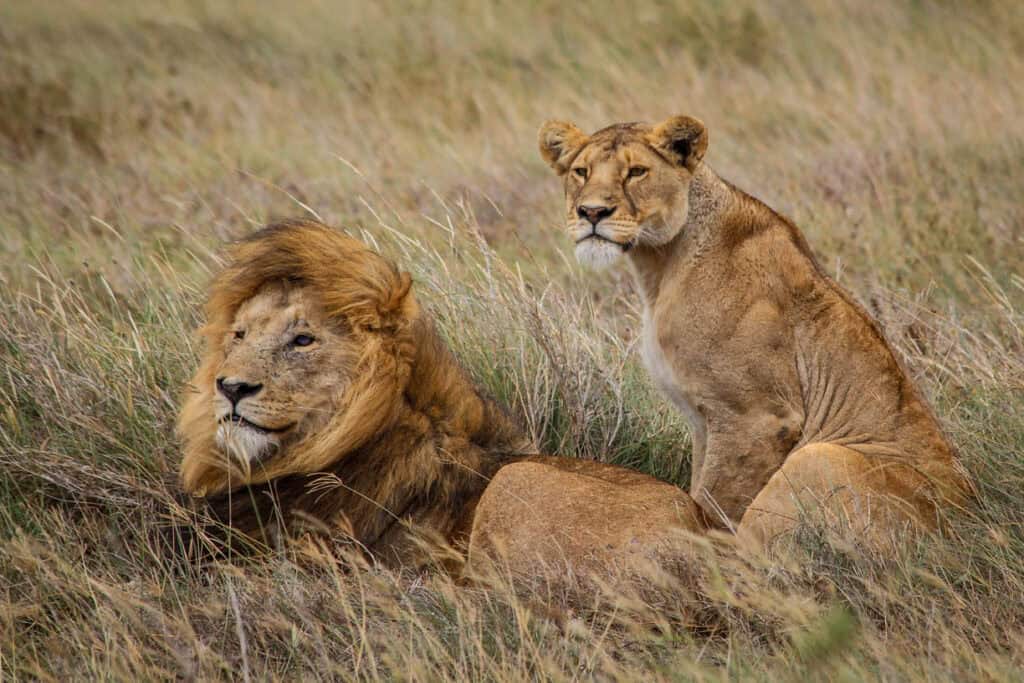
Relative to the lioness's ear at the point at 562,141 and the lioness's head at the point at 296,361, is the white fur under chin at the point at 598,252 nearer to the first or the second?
the lioness's ear at the point at 562,141

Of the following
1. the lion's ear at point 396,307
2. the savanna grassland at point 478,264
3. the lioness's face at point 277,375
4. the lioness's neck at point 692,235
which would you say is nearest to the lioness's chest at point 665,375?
the lioness's neck at point 692,235

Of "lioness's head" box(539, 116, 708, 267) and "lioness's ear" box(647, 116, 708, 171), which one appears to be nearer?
"lioness's head" box(539, 116, 708, 267)

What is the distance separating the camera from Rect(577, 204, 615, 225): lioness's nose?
4.82 meters

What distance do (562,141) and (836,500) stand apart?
1.78 m

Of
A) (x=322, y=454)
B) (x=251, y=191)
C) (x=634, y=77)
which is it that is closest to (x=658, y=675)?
(x=322, y=454)

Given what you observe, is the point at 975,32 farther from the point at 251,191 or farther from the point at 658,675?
the point at 658,675

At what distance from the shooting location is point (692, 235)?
16.5 ft

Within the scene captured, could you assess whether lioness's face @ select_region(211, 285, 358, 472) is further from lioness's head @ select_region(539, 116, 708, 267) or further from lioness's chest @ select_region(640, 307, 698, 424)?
lioness's chest @ select_region(640, 307, 698, 424)

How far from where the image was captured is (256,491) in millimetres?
4414

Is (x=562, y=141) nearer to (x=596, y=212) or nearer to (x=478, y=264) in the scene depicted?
(x=596, y=212)

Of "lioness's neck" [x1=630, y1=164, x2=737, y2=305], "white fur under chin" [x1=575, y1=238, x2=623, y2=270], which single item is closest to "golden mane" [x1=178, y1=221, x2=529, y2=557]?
"white fur under chin" [x1=575, y1=238, x2=623, y2=270]

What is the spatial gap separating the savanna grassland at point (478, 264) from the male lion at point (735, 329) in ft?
1.29

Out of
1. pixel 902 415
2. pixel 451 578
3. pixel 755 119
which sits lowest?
pixel 451 578

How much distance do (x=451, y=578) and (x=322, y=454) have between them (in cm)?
52
